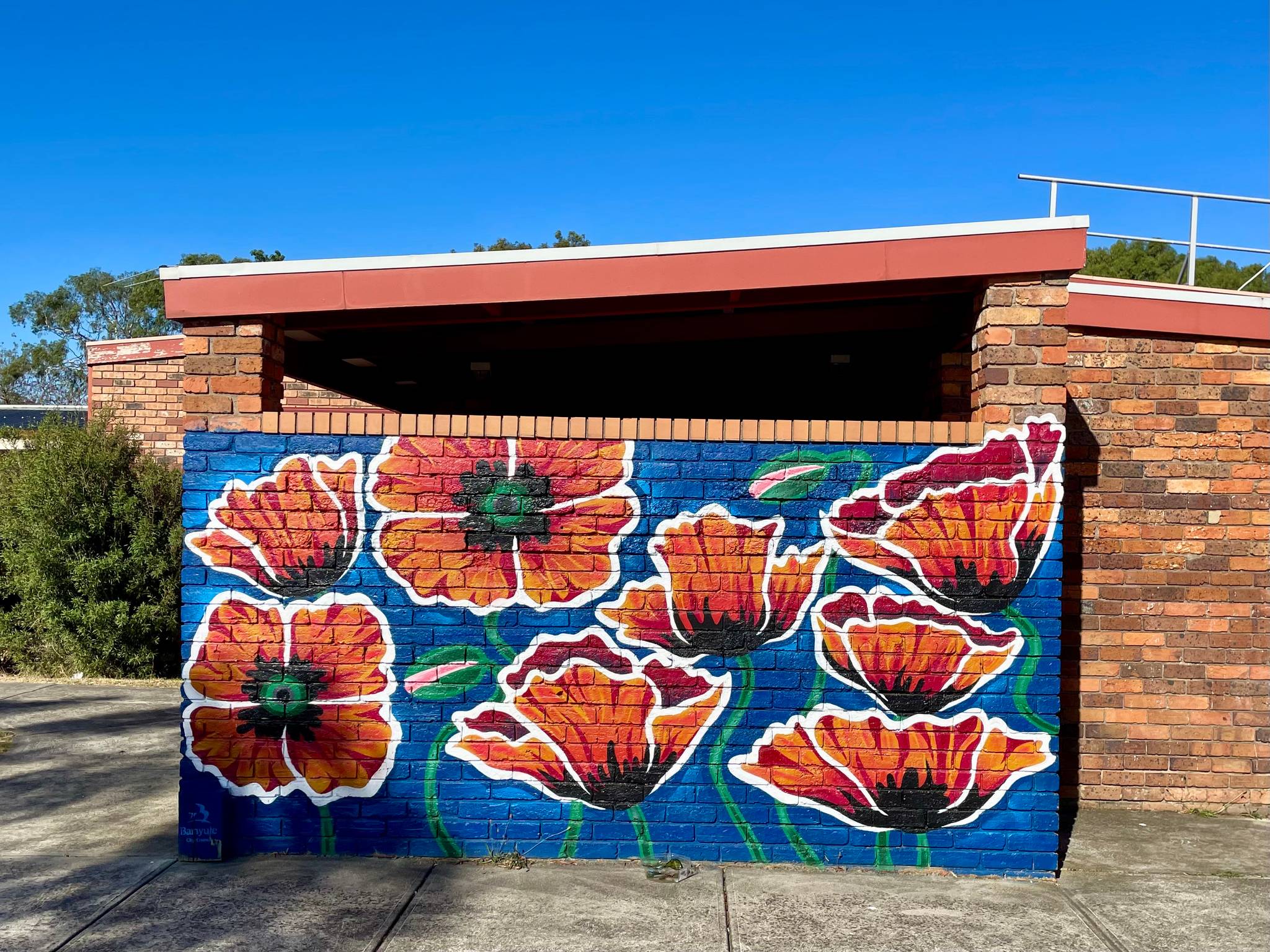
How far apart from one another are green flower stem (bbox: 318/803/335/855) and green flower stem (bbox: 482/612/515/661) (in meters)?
1.10

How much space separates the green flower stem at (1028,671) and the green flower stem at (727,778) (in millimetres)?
1236

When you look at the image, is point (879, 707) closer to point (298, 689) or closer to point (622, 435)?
point (622, 435)

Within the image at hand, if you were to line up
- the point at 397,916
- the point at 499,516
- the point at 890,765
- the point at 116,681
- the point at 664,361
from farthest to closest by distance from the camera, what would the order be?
the point at 116,681 → the point at 664,361 → the point at 499,516 → the point at 890,765 → the point at 397,916

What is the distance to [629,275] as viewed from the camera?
15.9ft

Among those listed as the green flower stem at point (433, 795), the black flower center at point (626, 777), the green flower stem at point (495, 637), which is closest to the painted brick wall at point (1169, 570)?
the black flower center at point (626, 777)

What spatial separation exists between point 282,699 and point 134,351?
23.4 feet

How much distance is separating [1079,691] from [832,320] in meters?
2.61

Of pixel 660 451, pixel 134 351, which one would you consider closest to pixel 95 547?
pixel 134 351

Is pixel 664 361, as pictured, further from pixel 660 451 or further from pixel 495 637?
pixel 495 637

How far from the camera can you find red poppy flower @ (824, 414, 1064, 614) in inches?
189

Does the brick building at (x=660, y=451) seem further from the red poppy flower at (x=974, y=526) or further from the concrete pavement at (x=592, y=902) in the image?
the concrete pavement at (x=592, y=902)

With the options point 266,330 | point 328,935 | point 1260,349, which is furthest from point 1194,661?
point 266,330

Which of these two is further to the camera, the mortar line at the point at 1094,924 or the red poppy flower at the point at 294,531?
the red poppy flower at the point at 294,531

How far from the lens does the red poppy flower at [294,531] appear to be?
4.90 m
